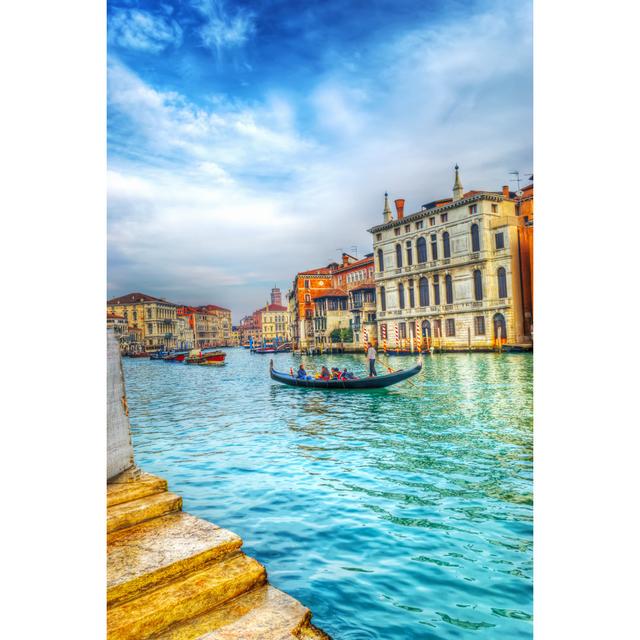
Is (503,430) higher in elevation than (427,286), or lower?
lower

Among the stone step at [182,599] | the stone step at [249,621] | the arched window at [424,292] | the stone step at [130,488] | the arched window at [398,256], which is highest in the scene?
the arched window at [398,256]

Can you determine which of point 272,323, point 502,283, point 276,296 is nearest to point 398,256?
point 502,283

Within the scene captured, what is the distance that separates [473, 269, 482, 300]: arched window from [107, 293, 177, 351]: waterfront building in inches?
675

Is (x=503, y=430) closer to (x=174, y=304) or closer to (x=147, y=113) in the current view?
(x=147, y=113)

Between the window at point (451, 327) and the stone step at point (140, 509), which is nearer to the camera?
the stone step at point (140, 509)

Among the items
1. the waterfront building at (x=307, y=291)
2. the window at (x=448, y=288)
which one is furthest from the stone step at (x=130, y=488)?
the waterfront building at (x=307, y=291)

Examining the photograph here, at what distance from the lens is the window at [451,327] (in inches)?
678

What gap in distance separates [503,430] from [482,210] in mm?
12843

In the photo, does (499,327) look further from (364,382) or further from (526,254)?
(364,382)

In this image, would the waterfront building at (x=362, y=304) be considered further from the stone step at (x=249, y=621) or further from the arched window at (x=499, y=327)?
the stone step at (x=249, y=621)

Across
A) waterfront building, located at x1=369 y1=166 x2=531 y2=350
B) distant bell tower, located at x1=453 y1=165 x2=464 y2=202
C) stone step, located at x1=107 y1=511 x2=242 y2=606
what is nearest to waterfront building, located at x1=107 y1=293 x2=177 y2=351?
waterfront building, located at x1=369 y1=166 x2=531 y2=350

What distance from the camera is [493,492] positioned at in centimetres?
292

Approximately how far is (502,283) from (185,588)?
16.1 meters
